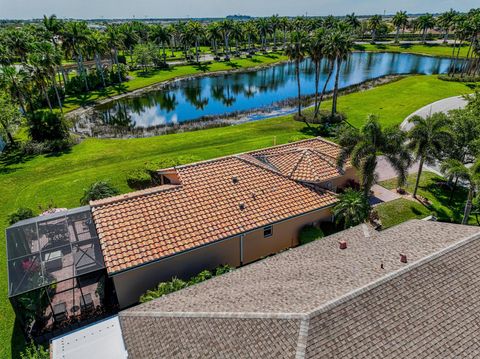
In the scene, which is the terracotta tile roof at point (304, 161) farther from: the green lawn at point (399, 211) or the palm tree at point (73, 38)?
the palm tree at point (73, 38)

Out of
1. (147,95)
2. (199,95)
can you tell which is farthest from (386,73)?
(147,95)

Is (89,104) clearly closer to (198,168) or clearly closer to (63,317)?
(198,168)

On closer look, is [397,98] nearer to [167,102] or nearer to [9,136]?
[167,102]

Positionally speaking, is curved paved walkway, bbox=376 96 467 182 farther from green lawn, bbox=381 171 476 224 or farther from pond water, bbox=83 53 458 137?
pond water, bbox=83 53 458 137

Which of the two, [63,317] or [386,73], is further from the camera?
[386,73]

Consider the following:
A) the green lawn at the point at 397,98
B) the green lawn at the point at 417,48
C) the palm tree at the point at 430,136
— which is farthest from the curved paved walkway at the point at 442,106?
the green lawn at the point at 417,48

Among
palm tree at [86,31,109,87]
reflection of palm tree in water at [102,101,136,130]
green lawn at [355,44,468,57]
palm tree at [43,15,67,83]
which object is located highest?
palm tree at [43,15,67,83]

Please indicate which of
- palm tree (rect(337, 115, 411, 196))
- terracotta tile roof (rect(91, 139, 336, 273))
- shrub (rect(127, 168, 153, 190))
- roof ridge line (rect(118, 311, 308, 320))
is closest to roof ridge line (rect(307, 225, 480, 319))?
roof ridge line (rect(118, 311, 308, 320))
